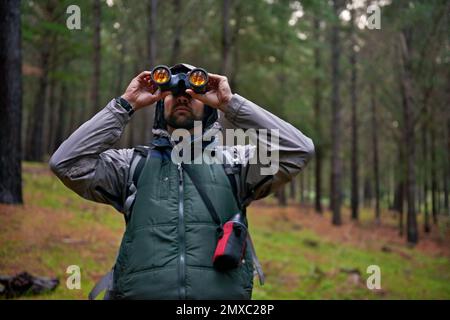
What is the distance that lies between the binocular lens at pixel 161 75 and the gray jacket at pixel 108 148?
0.34 m

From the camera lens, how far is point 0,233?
8.39 m

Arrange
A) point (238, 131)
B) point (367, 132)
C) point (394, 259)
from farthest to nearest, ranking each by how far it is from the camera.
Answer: point (367, 132) → point (394, 259) → point (238, 131)

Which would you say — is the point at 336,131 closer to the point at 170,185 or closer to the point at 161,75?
the point at 161,75

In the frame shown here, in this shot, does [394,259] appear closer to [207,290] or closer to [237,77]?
[237,77]

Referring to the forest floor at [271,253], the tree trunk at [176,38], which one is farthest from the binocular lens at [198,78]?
the tree trunk at [176,38]

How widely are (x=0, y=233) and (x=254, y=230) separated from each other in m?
9.10

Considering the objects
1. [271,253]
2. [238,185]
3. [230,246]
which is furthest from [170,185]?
[271,253]

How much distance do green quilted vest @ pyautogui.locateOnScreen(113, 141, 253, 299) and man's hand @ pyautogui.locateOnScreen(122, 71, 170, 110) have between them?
50 cm

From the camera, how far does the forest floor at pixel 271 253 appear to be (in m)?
8.07

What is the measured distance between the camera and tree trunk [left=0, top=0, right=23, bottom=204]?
9289mm

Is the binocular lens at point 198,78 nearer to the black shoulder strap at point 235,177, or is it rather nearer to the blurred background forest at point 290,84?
the black shoulder strap at point 235,177

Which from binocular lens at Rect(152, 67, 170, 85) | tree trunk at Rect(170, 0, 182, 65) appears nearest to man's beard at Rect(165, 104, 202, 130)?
binocular lens at Rect(152, 67, 170, 85)

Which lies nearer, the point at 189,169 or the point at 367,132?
the point at 189,169
